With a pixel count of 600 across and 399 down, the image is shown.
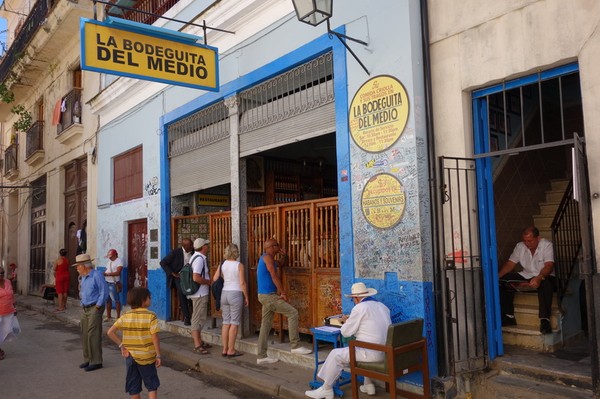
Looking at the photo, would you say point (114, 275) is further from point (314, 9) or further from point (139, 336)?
point (314, 9)

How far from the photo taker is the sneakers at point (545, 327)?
5.71 m

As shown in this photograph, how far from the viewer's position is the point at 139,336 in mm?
4844

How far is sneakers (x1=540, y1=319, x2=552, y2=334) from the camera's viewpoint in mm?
5705

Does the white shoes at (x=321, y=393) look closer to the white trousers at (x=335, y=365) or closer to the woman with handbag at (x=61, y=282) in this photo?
the white trousers at (x=335, y=365)

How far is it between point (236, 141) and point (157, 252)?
355 centimetres

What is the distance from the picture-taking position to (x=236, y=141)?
8.31m

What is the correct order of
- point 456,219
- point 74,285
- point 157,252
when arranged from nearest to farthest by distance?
point 456,219 → point 157,252 → point 74,285

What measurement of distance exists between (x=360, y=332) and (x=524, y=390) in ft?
5.28

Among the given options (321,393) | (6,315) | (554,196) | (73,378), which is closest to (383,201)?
(321,393)

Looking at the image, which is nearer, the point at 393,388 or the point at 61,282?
the point at 393,388

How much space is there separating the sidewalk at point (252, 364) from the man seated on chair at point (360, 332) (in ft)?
1.34

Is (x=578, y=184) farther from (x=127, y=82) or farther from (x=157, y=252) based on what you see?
(x=127, y=82)

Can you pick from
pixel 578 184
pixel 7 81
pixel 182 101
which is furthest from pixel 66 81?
pixel 578 184

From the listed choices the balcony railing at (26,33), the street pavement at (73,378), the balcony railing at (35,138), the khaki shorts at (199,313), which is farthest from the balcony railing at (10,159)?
the khaki shorts at (199,313)
